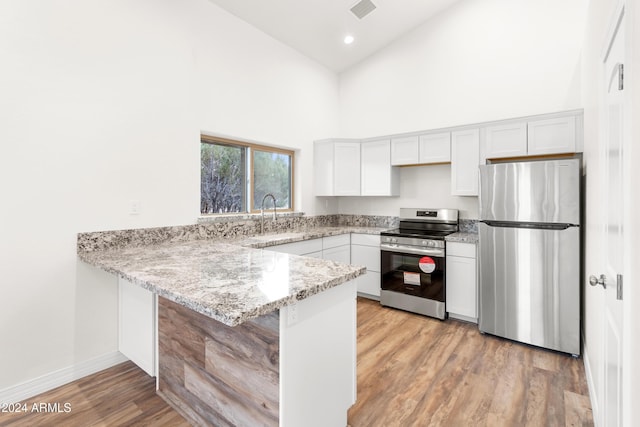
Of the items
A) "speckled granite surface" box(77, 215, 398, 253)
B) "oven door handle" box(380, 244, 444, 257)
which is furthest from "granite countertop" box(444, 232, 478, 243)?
"speckled granite surface" box(77, 215, 398, 253)

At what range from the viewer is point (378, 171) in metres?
4.09

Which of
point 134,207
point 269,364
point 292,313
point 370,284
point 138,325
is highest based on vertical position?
point 134,207

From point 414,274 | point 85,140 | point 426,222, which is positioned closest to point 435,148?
point 426,222

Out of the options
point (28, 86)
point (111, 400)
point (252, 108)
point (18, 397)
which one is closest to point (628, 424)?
point (111, 400)

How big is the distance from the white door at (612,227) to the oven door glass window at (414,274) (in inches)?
64.3

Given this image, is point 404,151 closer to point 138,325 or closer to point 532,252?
point 532,252

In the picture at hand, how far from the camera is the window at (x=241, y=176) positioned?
10.5 feet

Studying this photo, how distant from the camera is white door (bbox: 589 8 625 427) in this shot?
45.8 inches

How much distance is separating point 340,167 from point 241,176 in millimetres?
1402

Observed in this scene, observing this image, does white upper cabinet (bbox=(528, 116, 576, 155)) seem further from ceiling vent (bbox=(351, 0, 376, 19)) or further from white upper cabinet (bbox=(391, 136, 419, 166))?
ceiling vent (bbox=(351, 0, 376, 19))

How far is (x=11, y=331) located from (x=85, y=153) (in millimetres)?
1238

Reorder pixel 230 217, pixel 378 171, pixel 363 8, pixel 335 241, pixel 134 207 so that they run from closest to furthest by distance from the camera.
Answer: pixel 134 207 < pixel 230 217 < pixel 363 8 < pixel 335 241 < pixel 378 171

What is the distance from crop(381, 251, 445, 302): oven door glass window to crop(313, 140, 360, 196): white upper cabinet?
43.7 inches

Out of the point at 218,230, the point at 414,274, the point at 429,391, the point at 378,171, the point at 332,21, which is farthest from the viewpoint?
the point at 378,171
